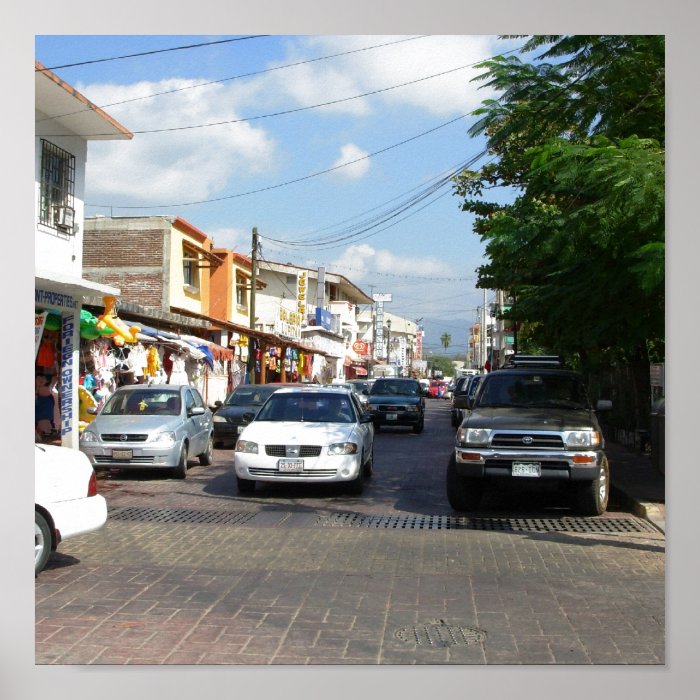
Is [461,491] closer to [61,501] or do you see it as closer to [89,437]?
[61,501]

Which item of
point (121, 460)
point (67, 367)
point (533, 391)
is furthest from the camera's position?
point (67, 367)

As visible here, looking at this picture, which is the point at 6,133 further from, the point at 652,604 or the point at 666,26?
the point at 652,604

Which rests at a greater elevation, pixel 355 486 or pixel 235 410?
pixel 235 410

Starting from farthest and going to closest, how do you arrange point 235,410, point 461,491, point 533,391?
1. point 235,410
2. point 533,391
3. point 461,491

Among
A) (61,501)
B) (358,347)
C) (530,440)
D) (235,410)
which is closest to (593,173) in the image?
(530,440)

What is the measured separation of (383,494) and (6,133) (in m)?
9.02

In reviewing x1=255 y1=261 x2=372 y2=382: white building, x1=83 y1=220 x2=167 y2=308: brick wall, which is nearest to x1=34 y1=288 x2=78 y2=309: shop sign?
x1=83 y1=220 x2=167 y2=308: brick wall

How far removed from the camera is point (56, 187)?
56.3ft

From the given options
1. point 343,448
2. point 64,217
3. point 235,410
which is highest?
point 64,217

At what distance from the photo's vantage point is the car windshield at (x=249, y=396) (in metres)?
21.5

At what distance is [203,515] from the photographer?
11.8 metres

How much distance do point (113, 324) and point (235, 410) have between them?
165 inches

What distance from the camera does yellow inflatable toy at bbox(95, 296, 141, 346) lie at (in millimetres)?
17859

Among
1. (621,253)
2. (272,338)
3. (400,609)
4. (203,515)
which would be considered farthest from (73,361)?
(272,338)
